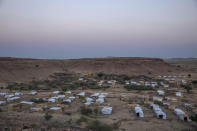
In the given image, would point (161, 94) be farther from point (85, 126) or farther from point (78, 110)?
point (85, 126)

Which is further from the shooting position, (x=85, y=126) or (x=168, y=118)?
(x=168, y=118)

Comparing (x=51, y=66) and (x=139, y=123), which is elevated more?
(x=51, y=66)

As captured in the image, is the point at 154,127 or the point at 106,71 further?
the point at 106,71

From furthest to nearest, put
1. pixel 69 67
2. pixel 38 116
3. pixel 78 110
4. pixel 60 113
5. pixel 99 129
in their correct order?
pixel 69 67, pixel 78 110, pixel 60 113, pixel 38 116, pixel 99 129

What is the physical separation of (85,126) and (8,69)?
25918mm

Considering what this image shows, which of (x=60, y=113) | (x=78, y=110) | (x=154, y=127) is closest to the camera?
(x=154, y=127)

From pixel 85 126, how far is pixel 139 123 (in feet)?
10.9

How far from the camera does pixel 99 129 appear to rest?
7281 millimetres

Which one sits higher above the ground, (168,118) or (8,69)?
(8,69)

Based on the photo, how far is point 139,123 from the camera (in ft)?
27.7

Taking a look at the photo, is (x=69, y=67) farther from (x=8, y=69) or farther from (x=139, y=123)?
(x=139, y=123)

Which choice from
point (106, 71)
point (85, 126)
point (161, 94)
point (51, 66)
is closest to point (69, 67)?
point (51, 66)

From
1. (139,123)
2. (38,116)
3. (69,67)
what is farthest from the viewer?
(69,67)

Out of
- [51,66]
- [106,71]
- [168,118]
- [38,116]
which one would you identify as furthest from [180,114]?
[51,66]
